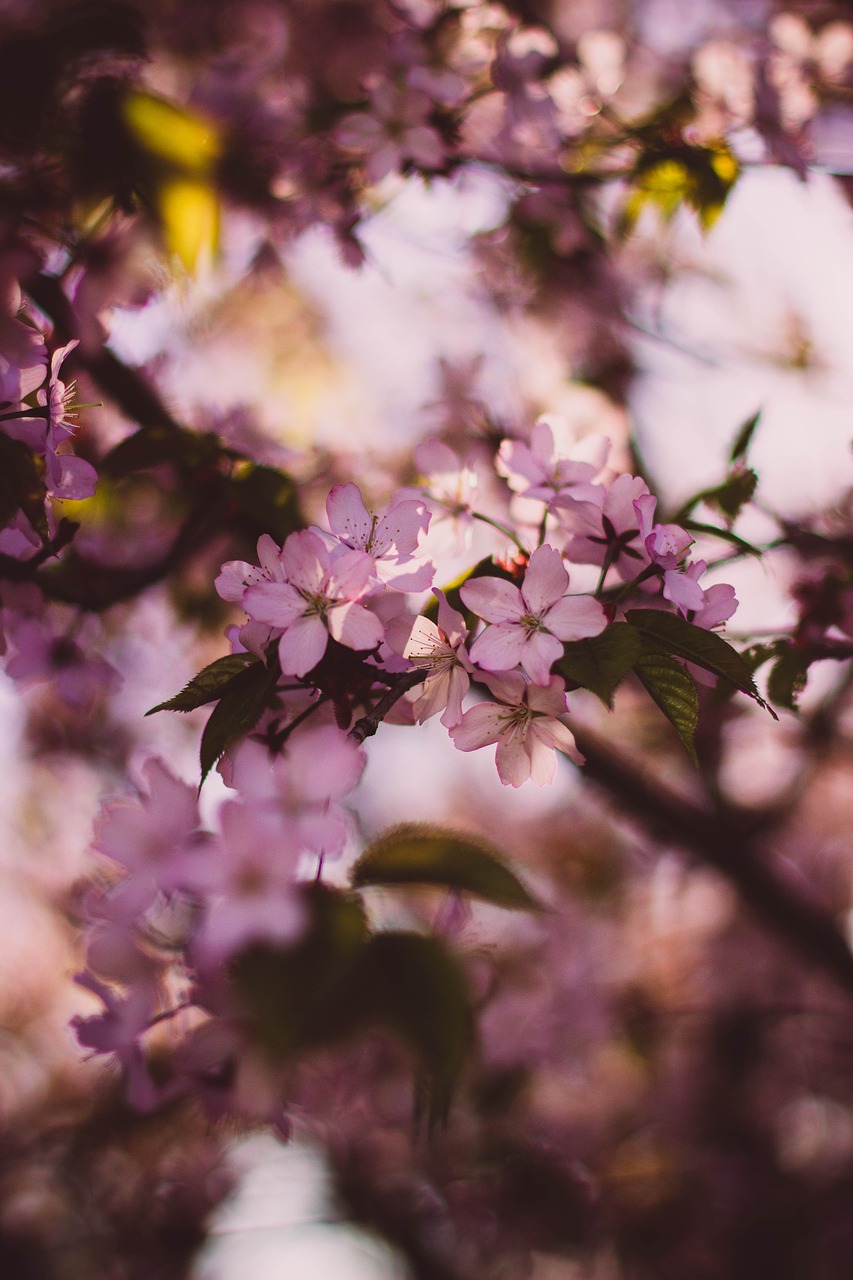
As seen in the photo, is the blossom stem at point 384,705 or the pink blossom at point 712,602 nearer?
the blossom stem at point 384,705

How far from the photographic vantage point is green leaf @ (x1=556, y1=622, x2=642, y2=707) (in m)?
0.66

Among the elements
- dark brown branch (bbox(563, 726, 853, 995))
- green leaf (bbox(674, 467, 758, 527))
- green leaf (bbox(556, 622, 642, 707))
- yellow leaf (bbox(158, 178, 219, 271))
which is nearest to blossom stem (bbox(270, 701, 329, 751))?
green leaf (bbox(556, 622, 642, 707))

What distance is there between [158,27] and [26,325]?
2.25 m

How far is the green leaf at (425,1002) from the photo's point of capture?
1.59 feet

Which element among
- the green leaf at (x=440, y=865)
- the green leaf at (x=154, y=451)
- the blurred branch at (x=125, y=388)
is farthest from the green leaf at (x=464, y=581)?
the blurred branch at (x=125, y=388)

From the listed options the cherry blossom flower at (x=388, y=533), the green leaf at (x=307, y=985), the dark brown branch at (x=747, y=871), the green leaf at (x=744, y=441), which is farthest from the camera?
the dark brown branch at (x=747, y=871)

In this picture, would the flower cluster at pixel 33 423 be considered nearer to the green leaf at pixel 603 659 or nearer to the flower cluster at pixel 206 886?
the flower cluster at pixel 206 886

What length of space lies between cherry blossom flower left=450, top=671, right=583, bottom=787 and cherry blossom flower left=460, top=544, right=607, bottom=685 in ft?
0.13

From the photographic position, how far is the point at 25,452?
892 millimetres

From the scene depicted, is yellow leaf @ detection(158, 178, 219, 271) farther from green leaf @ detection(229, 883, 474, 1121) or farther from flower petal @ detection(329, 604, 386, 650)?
green leaf @ detection(229, 883, 474, 1121)

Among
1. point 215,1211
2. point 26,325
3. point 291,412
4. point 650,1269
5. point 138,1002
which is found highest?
point 26,325

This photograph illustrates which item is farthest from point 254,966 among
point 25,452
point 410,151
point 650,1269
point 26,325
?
point 650,1269

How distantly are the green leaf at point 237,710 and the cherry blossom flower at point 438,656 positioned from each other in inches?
4.8

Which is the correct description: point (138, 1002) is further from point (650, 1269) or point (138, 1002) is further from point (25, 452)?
point (650, 1269)
